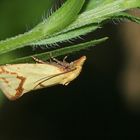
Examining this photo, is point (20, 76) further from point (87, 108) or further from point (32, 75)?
point (87, 108)

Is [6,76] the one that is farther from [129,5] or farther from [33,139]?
[33,139]

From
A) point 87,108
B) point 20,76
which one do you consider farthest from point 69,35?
point 87,108

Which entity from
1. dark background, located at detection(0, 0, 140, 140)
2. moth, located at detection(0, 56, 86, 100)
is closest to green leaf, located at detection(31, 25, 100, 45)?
moth, located at detection(0, 56, 86, 100)

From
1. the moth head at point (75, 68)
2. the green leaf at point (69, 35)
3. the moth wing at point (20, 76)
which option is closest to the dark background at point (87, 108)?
the moth head at point (75, 68)

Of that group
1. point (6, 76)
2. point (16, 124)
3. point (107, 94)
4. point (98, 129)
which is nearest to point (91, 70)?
point (107, 94)

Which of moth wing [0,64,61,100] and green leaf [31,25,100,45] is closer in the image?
green leaf [31,25,100,45]

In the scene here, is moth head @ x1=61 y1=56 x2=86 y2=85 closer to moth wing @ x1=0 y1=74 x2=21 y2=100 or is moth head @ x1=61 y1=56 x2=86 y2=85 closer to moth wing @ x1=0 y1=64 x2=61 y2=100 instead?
moth wing @ x1=0 y1=64 x2=61 y2=100
